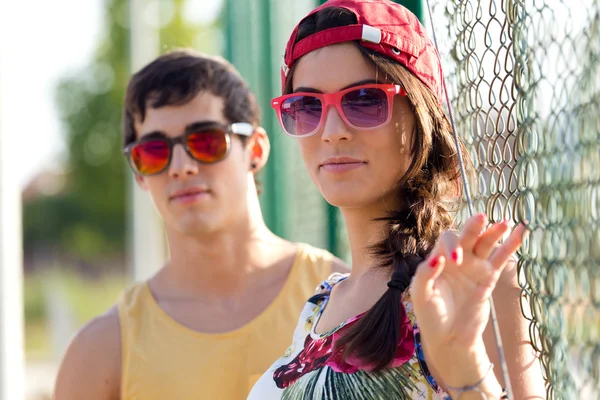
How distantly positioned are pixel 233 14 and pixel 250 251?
314cm

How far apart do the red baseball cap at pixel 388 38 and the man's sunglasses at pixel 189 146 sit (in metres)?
1.05

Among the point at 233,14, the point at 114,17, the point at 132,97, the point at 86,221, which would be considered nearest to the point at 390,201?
the point at 132,97

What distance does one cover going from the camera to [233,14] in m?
5.93

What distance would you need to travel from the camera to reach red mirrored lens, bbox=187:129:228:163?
9.91 feet

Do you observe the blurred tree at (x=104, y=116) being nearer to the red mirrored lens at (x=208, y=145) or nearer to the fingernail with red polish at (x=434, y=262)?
the red mirrored lens at (x=208, y=145)

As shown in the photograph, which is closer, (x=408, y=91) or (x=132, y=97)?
(x=408, y=91)

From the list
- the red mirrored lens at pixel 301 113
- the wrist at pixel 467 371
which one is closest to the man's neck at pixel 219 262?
the red mirrored lens at pixel 301 113

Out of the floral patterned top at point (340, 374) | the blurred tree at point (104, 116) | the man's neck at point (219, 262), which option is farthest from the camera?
the blurred tree at point (104, 116)

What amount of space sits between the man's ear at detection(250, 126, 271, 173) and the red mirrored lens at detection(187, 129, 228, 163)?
0.20 m

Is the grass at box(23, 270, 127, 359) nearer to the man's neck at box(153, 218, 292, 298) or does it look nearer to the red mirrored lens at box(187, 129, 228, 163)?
the man's neck at box(153, 218, 292, 298)

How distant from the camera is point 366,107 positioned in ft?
6.09

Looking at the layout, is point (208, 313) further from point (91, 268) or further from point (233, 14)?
point (91, 268)

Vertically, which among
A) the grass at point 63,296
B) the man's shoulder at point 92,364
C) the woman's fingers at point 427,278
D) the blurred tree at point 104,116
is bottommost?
the grass at point 63,296

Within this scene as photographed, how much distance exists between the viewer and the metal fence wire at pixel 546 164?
149 cm
